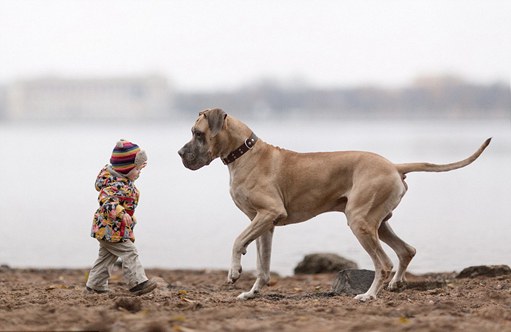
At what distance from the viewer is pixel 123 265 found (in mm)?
8711

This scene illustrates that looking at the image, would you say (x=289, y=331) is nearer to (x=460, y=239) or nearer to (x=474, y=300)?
(x=474, y=300)

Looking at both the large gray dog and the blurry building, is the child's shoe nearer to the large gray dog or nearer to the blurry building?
the large gray dog

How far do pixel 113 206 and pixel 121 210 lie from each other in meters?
0.09

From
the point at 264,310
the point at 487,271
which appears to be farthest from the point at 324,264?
the point at 264,310

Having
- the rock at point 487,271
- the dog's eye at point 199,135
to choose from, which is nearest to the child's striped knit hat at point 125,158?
the dog's eye at point 199,135

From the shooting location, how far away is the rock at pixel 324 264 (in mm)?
12435

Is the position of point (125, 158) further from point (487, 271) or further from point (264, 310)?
point (487, 271)

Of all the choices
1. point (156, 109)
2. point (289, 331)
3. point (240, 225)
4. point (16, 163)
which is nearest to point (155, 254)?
point (240, 225)

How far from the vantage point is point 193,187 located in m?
31.0

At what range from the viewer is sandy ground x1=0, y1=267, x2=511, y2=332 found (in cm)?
610

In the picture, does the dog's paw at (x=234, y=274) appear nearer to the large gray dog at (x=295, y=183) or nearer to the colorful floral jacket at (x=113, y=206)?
the large gray dog at (x=295, y=183)

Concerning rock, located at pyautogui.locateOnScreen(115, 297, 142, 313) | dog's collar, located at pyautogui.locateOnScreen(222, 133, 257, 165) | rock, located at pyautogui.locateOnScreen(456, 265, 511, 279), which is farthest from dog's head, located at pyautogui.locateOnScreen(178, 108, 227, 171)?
rock, located at pyautogui.locateOnScreen(456, 265, 511, 279)

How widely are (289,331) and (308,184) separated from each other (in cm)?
294

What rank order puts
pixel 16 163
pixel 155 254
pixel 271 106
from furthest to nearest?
pixel 271 106 < pixel 16 163 < pixel 155 254
